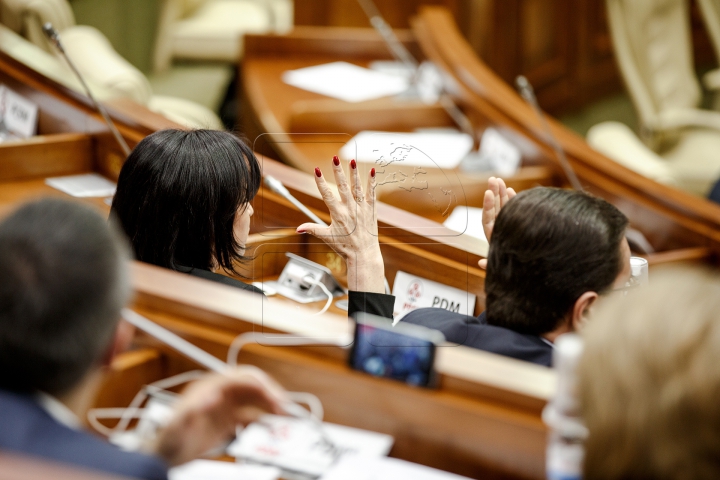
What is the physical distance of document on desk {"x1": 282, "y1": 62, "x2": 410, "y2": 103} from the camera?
2.95 metres

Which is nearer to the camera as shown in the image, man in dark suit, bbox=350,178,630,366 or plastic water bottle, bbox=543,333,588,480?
plastic water bottle, bbox=543,333,588,480

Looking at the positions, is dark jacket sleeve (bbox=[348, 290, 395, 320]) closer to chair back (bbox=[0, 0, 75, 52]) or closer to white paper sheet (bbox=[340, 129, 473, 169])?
white paper sheet (bbox=[340, 129, 473, 169])

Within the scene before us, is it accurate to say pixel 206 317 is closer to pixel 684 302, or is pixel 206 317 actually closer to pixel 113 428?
pixel 113 428

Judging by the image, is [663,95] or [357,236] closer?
[357,236]

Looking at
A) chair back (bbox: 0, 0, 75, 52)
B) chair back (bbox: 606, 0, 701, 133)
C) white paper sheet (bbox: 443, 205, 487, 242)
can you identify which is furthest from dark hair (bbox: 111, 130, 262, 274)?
chair back (bbox: 606, 0, 701, 133)

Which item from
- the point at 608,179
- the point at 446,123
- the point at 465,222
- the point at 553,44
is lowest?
the point at 465,222

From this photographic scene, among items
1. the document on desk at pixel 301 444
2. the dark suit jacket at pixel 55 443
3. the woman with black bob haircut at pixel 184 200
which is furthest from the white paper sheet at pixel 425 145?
the dark suit jacket at pixel 55 443

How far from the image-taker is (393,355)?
0.92m

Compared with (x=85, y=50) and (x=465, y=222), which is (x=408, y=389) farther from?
(x=85, y=50)

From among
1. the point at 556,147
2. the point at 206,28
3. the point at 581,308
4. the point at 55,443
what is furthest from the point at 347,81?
the point at 55,443

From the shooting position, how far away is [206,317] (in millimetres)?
1024

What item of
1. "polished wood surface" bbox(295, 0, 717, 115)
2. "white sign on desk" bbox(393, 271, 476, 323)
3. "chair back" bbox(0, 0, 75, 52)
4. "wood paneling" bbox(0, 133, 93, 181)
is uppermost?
"polished wood surface" bbox(295, 0, 717, 115)

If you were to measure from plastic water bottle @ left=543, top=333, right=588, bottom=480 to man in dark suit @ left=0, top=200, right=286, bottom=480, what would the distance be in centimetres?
40

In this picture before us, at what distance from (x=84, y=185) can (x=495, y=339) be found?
52.3 inches
